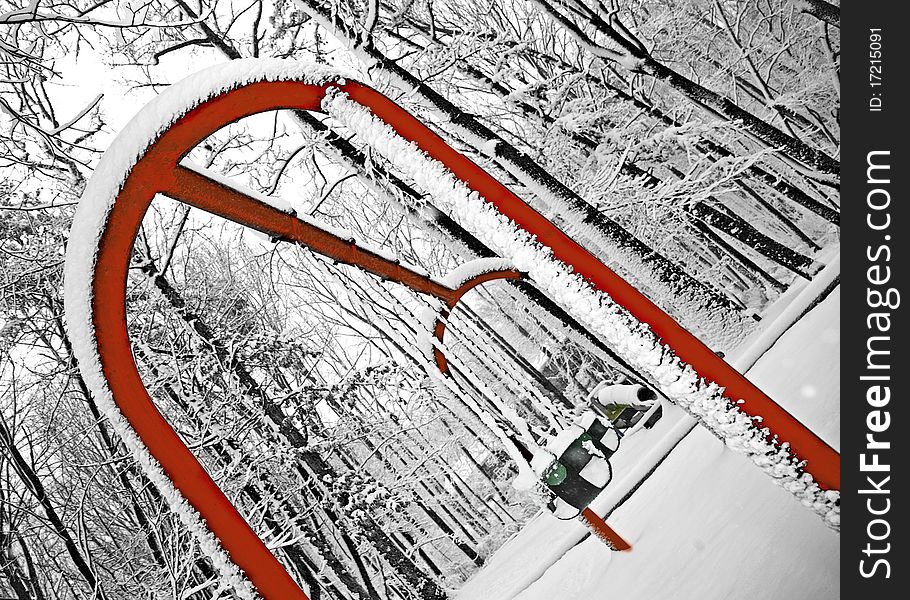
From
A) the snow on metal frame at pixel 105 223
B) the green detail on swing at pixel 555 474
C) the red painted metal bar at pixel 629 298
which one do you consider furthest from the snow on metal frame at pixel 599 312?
Answer: the green detail on swing at pixel 555 474

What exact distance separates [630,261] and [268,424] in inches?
224

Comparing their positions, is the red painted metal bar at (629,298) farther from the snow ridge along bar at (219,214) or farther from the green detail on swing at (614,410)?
the green detail on swing at (614,410)

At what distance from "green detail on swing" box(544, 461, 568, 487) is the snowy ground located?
0.86 m

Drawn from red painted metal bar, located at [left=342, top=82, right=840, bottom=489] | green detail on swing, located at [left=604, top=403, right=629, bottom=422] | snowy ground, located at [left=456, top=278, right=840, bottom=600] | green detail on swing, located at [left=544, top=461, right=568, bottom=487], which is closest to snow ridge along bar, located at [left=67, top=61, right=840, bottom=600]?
red painted metal bar, located at [left=342, top=82, right=840, bottom=489]

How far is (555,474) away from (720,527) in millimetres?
1118

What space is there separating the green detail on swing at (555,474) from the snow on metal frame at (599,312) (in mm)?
677

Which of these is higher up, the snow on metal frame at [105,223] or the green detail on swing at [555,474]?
the snow on metal frame at [105,223]

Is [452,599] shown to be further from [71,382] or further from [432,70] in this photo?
[432,70]

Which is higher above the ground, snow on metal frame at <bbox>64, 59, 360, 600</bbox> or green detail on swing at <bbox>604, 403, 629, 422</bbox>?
snow on metal frame at <bbox>64, 59, 360, 600</bbox>

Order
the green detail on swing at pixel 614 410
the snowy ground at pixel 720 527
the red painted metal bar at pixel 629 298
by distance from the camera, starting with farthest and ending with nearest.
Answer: the green detail on swing at pixel 614 410 → the snowy ground at pixel 720 527 → the red painted metal bar at pixel 629 298

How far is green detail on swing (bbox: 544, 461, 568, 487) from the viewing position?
7.95 feet

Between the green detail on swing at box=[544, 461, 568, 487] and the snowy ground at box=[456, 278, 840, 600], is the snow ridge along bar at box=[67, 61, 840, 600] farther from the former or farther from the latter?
the green detail on swing at box=[544, 461, 568, 487]

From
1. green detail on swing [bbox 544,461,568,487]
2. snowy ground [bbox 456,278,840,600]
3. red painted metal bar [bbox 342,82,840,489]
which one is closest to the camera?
red painted metal bar [bbox 342,82,840,489]

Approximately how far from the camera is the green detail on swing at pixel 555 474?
2.42 metres
